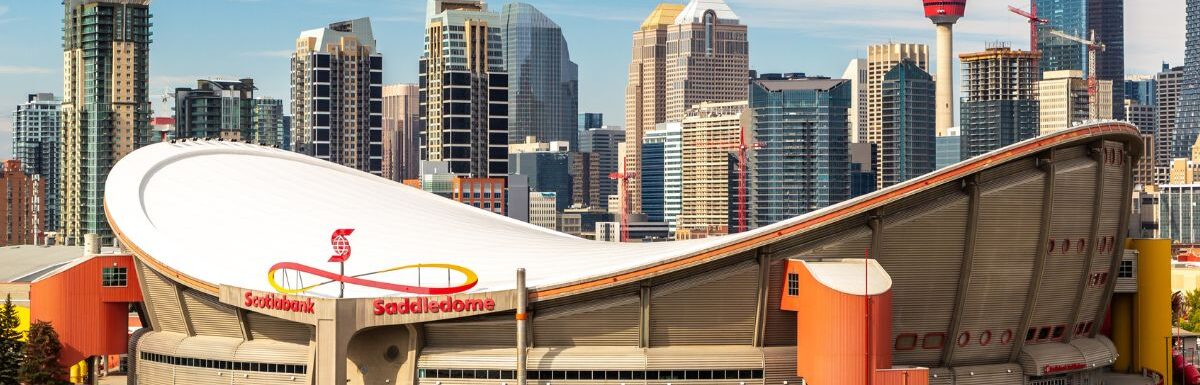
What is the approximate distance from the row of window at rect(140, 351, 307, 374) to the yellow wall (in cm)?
4510

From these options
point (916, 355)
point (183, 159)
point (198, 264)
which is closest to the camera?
point (916, 355)

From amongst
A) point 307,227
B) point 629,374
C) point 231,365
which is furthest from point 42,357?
point 629,374

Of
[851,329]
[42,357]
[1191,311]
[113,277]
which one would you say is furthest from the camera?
[1191,311]

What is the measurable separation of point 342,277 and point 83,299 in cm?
2213

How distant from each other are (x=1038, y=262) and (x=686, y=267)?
17601 mm

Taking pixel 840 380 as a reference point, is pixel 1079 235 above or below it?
above

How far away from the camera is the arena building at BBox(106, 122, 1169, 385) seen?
271 ft

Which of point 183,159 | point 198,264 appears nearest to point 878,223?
point 198,264

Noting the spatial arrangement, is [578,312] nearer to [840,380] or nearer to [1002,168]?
[840,380]

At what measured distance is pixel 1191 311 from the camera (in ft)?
534

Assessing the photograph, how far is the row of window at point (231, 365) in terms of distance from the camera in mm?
88125

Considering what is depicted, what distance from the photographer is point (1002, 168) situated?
85000 mm

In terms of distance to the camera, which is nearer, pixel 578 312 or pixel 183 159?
pixel 578 312

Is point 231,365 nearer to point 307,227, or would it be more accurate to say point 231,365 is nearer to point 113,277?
point 307,227
